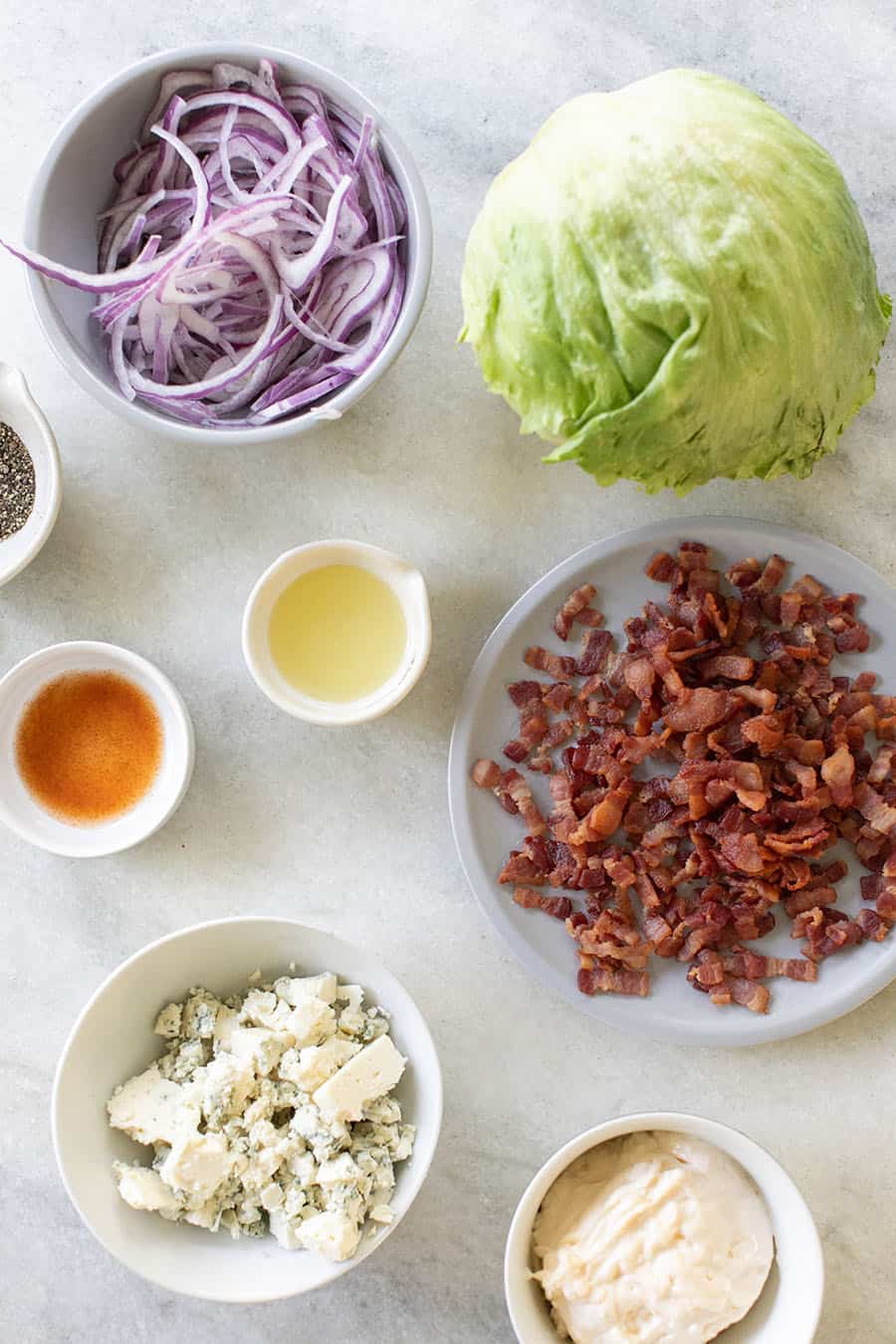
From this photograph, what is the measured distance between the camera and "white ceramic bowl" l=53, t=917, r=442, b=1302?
2.04m

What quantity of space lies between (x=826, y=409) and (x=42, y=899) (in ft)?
5.34

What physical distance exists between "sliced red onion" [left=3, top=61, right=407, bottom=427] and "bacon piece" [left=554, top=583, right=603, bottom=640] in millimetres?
553

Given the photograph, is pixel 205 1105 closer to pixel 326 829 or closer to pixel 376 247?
pixel 326 829

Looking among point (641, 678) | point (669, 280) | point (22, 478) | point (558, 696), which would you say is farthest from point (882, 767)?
point (22, 478)

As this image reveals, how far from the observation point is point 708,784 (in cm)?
223

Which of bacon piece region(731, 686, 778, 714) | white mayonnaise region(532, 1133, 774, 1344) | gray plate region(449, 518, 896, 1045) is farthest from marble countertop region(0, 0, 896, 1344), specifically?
bacon piece region(731, 686, 778, 714)

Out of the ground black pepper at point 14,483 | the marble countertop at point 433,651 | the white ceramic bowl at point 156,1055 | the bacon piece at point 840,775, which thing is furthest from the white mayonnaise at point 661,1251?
the ground black pepper at point 14,483

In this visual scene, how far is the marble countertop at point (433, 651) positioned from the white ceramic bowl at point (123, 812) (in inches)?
3.7

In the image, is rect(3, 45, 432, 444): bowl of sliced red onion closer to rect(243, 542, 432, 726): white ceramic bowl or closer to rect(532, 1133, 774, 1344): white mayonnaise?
rect(243, 542, 432, 726): white ceramic bowl

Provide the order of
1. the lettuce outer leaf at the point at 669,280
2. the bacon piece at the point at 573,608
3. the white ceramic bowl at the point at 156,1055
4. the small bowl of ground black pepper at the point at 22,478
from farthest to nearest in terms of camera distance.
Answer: the bacon piece at the point at 573,608 → the small bowl of ground black pepper at the point at 22,478 → the white ceramic bowl at the point at 156,1055 → the lettuce outer leaf at the point at 669,280

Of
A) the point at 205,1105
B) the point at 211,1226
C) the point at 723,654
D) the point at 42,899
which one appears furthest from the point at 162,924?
the point at 723,654

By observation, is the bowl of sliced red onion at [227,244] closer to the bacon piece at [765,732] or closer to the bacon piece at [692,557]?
the bacon piece at [692,557]

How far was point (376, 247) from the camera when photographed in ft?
6.86

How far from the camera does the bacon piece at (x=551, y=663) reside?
2293mm
